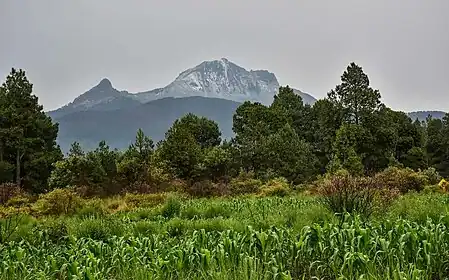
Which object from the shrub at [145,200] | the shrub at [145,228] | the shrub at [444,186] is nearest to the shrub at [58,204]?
the shrub at [145,200]

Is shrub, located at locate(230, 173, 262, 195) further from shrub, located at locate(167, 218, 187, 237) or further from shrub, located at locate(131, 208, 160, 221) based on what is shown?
shrub, located at locate(167, 218, 187, 237)

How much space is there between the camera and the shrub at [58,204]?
41.0ft

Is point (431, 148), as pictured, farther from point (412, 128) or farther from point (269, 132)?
point (269, 132)

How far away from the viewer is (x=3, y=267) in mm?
4156

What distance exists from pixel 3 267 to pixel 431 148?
111 ft

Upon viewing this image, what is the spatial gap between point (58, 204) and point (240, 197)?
619cm

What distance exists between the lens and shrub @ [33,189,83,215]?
12508 millimetres

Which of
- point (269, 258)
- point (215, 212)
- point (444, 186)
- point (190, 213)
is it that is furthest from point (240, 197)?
point (269, 258)

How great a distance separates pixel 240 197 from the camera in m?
16.5

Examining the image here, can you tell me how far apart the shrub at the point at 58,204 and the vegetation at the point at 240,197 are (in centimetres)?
4

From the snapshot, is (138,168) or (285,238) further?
(138,168)

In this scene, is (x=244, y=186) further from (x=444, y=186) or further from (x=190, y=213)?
(x=190, y=213)

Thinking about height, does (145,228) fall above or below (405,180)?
below

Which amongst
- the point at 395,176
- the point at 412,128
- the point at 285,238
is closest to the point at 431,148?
the point at 412,128
